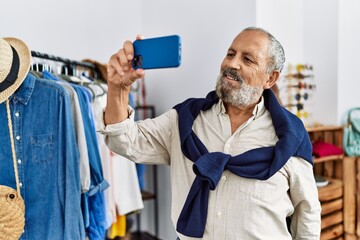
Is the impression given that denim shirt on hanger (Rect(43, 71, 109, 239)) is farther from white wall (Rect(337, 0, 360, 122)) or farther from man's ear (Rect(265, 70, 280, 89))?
white wall (Rect(337, 0, 360, 122))

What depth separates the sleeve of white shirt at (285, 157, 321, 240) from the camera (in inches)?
40.6

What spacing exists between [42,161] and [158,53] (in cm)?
73

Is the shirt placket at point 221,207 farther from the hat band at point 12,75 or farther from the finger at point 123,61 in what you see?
the hat band at point 12,75

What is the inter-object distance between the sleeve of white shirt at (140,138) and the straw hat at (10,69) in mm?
467

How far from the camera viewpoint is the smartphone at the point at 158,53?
761 millimetres

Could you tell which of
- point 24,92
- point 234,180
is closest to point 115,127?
point 234,180

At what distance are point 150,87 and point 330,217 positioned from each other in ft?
5.19

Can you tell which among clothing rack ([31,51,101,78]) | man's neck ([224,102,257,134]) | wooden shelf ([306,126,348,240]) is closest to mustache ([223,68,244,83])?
man's neck ([224,102,257,134])

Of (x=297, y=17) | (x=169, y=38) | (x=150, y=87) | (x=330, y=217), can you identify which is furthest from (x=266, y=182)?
(x=150, y=87)

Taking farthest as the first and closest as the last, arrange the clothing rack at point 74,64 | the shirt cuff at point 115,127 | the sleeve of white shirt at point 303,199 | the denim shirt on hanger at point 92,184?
the clothing rack at point 74,64, the denim shirt on hanger at point 92,184, the sleeve of white shirt at point 303,199, the shirt cuff at point 115,127

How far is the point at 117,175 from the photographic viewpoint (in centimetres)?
184

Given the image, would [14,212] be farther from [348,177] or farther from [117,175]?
[348,177]

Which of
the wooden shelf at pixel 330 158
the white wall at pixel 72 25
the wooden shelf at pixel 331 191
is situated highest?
the white wall at pixel 72 25

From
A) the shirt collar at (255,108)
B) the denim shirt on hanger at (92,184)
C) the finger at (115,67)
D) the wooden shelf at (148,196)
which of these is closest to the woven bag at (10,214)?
the denim shirt on hanger at (92,184)
